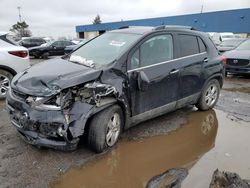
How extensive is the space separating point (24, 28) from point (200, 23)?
45989 millimetres

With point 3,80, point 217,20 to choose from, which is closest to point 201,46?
point 3,80

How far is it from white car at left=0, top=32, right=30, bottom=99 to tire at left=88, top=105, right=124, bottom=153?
385 centimetres

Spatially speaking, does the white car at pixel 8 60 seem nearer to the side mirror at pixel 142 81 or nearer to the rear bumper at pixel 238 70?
the side mirror at pixel 142 81

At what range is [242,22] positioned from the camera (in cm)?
3438

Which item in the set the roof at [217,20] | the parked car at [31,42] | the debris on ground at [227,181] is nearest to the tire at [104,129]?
the debris on ground at [227,181]

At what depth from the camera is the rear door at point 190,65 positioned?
5121mm

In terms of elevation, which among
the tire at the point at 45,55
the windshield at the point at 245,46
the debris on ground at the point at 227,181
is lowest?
the tire at the point at 45,55

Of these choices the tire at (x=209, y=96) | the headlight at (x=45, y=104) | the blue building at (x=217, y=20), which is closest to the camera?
the headlight at (x=45, y=104)

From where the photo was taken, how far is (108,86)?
382cm

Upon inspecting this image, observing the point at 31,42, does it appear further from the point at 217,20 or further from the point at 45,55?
the point at 217,20

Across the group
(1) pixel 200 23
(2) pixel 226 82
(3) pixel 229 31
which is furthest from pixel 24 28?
(2) pixel 226 82

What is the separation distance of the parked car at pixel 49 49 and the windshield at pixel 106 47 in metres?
15.5

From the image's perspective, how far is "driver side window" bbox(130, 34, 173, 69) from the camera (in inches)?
170

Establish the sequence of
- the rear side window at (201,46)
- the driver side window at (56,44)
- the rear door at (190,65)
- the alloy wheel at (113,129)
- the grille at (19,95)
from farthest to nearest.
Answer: the driver side window at (56,44)
the rear side window at (201,46)
the rear door at (190,65)
the alloy wheel at (113,129)
the grille at (19,95)
